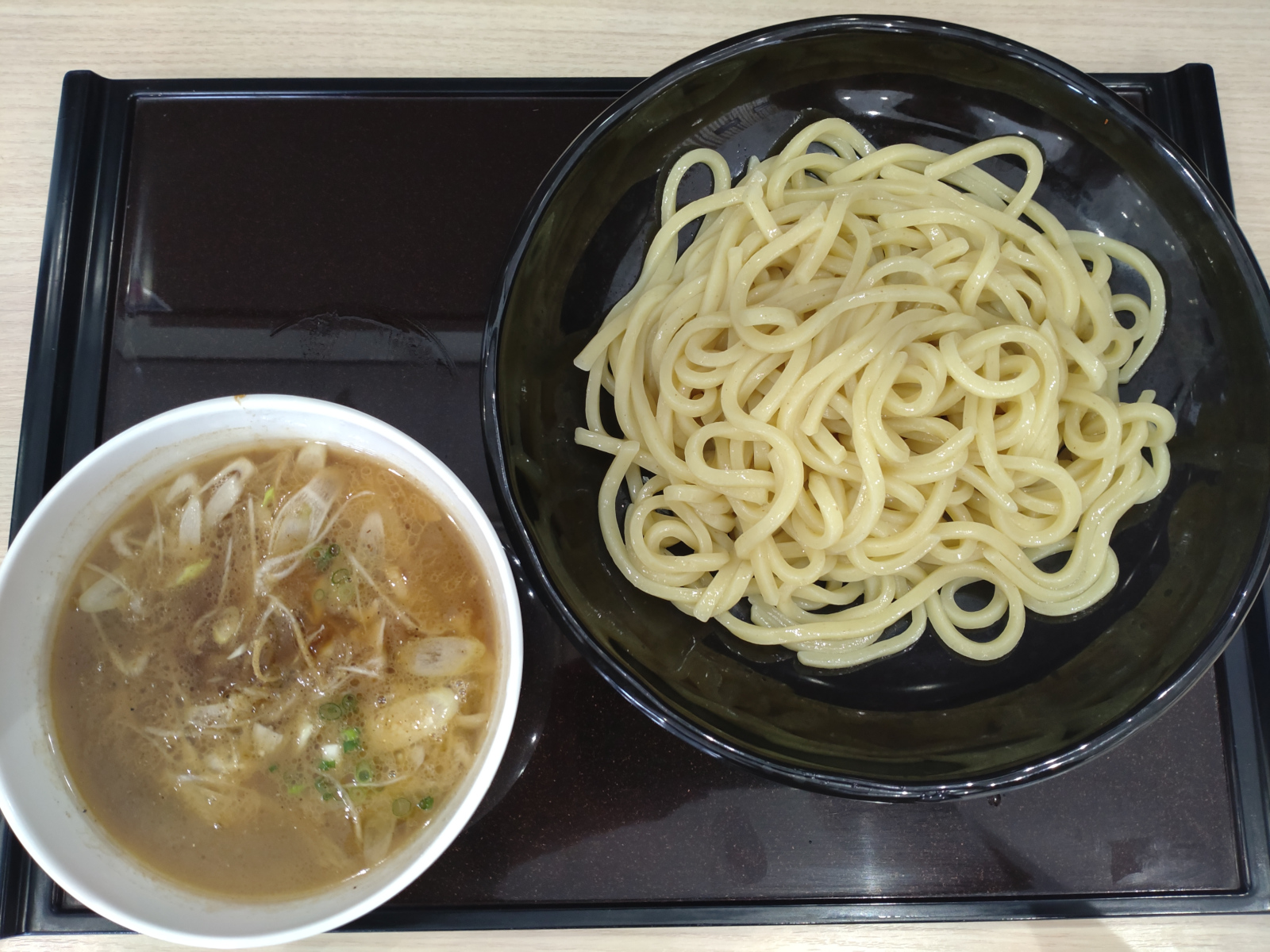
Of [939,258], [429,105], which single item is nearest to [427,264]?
[429,105]

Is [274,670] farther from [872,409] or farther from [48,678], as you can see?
[872,409]

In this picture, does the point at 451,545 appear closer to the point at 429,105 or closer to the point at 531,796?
the point at 531,796

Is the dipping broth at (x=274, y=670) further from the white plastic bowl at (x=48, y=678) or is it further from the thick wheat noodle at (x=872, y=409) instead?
the thick wheat noodle at (x=872, y=409)

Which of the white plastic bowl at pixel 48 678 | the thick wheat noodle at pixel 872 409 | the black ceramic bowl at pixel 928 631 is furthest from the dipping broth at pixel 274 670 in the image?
the thick wheat noodle at pixel 872 409

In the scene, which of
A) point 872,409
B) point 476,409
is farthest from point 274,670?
point 872,409

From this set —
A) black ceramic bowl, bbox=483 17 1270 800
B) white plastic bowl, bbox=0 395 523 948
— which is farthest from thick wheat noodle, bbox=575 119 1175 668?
white plastic bowl, bbox=0 395 523 948

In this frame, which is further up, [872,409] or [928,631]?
[872,409]
